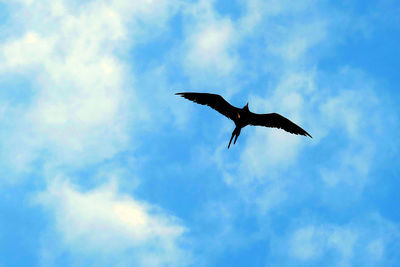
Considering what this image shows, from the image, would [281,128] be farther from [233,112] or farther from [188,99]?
[188,99]

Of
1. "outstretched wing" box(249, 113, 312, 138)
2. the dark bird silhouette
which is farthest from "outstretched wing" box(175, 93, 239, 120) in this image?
"outstretched wing" box(249, 113, 312, 138)

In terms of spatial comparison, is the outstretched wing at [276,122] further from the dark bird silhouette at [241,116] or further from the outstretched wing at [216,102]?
the outstretched wing at [216,102]

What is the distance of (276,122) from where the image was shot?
104 feet

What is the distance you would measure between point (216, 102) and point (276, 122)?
3.98 metres

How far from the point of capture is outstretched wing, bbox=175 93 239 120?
1205 inches

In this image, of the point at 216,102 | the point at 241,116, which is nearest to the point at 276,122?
the point at 241,116

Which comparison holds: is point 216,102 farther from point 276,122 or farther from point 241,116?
point 276,122

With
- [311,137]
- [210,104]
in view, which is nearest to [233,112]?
[210,104]

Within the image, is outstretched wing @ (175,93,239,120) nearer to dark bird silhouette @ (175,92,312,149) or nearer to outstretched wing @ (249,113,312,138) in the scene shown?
dark bird silhouette @ (175,92,312,149)

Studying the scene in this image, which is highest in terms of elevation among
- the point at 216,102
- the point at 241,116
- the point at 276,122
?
the point at 216,102

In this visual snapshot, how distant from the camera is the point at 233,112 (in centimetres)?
3112

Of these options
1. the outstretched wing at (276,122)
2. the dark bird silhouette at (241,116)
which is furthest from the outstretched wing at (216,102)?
the outstretched wing at (276,122)

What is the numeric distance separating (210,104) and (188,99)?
1.46 metres

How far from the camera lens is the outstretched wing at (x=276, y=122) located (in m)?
31.1
